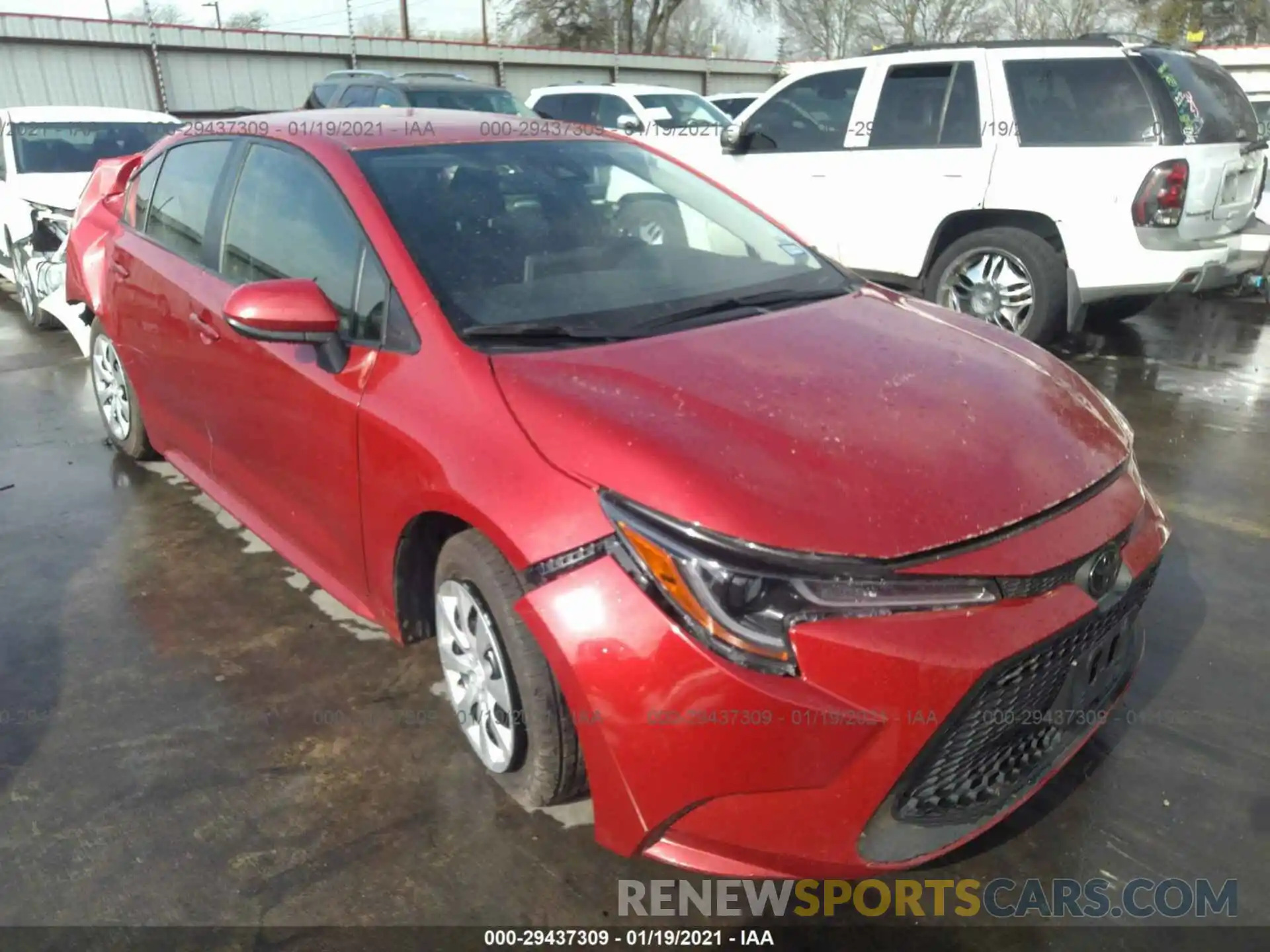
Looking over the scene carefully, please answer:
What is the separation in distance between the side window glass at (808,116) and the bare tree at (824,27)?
38.2 m

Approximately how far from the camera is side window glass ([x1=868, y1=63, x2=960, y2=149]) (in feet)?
21.9

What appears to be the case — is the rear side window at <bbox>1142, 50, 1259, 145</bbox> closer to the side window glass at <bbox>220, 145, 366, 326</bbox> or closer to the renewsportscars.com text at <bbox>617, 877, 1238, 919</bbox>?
the renewsportscars.com text at <bbox>617, 877, 1238, 919</bbox>

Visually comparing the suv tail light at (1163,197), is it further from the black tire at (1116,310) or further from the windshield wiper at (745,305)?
the windshield wiper at (745,305)

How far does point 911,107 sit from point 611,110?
6226 mm

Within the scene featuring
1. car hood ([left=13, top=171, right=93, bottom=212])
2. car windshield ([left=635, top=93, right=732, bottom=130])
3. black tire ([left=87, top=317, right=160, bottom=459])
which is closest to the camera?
black tire ([left=87, top=317, right=160, bottom=459])

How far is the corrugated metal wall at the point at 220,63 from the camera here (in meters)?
21.3

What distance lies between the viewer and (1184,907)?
2227mm

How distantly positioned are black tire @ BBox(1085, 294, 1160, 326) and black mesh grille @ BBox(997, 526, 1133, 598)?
17.1 feet

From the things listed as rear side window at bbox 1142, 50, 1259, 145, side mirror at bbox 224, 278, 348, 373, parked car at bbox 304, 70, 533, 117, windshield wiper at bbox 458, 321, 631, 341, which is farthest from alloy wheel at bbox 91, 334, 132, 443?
parked car at bbox 304, 70, 533, 117

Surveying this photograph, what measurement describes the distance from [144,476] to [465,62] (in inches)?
1023

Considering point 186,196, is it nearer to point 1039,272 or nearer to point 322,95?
point 1039,272

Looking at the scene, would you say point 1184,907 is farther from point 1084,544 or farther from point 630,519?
point 630,519

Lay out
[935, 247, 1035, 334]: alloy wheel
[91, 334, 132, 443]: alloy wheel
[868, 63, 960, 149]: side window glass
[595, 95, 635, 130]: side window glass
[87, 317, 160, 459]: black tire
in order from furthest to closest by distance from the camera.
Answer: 1. [595, 95, 635, 130]: side window glass
2. [868, 63, 960, 149]: side window glass
3. [935, 247, 1035, 334]: alloy wheel
4. [91, 334, 132, 443]: alloy wheel
5. [87, 317, 160, 459]: black tire

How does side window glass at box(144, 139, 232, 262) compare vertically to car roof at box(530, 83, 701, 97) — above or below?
below
